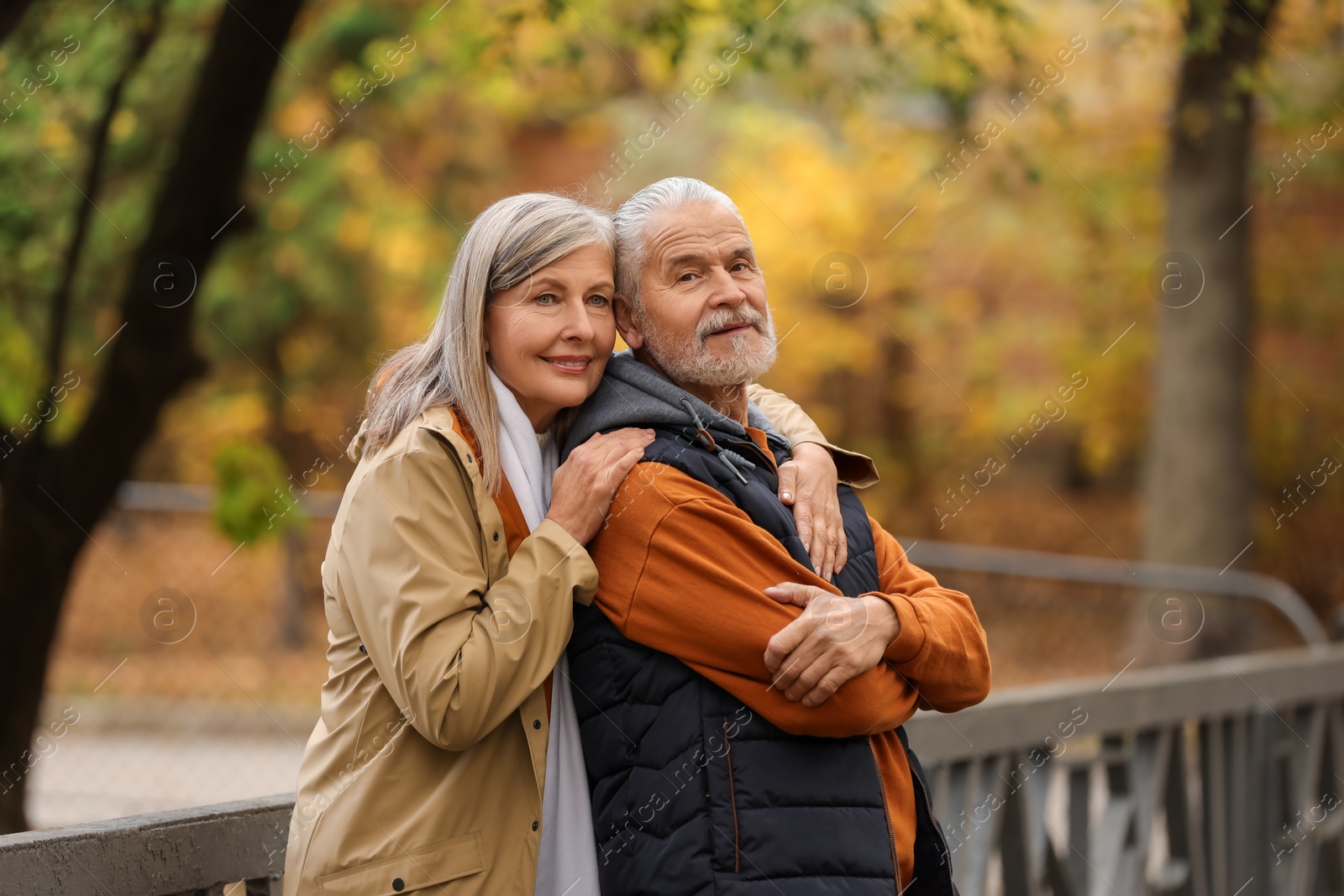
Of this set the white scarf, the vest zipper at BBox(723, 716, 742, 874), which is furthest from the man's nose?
the vest zipper at BBox(723, 716, 742, 874)

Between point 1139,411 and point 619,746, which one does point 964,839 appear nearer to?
point 619,746

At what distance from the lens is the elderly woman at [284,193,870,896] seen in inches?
82.4

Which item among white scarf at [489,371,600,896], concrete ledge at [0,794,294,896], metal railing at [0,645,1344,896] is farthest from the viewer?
metal railing at [0,645,1344,896]

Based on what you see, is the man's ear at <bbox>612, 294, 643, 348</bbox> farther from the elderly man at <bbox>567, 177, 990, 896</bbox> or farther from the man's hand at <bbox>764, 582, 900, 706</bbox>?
the man's hand at <bbox>764, 582, 900, 706</bbox>

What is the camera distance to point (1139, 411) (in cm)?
1402

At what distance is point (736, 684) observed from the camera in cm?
225

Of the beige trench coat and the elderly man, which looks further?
the elderly man

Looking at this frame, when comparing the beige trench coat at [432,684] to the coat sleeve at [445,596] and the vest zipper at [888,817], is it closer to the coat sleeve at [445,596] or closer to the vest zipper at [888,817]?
the coat sleeve at [445,596]

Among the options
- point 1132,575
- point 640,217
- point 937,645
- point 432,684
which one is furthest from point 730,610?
point 1132,575

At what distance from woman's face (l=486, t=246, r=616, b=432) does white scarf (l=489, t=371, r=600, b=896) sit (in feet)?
0.25

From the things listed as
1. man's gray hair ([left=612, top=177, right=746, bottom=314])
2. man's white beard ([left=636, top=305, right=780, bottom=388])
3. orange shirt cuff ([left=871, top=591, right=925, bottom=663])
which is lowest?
orange shirt cuff ([left=871, top=591, right=925, bottom=663])

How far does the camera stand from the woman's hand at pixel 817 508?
2461 millimetres

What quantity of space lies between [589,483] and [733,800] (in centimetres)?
60

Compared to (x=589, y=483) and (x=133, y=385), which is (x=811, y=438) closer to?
(x=589, y=483)
